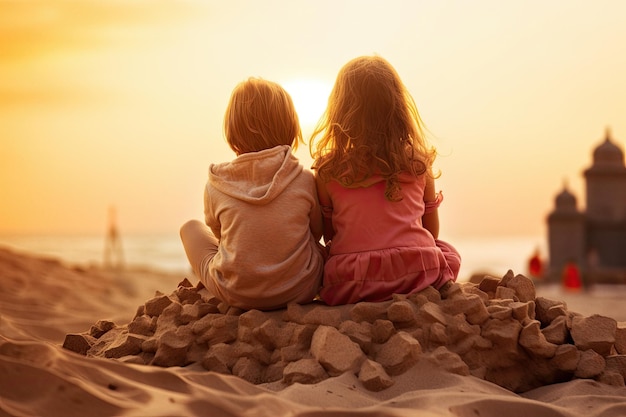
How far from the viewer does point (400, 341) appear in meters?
3.36

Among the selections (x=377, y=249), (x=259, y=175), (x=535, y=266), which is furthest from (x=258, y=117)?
(x=535, y=266)

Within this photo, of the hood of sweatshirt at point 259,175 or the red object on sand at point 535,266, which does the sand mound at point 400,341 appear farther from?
the red object on sand at point 535,266

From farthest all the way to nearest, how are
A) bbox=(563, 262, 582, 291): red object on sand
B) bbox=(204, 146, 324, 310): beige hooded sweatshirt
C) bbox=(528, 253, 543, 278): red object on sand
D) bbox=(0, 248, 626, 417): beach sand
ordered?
bbox=(528, 253, 543, 278): red object on sand, bbox=(563, 262, 582, 291): red object on sand, bbox=(204, 146, 324, 310): beige hooded sweatshirt, bbox=(0, 248, 626, 417): beach sand

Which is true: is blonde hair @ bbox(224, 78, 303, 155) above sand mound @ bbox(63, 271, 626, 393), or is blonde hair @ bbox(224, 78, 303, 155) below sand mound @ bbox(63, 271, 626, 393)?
above

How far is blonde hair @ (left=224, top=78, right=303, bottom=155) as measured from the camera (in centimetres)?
384

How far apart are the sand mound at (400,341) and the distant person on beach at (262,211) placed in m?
0.13

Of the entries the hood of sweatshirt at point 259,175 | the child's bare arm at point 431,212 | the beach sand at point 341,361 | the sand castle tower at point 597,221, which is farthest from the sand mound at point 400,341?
the sand castle tower at point 597,221

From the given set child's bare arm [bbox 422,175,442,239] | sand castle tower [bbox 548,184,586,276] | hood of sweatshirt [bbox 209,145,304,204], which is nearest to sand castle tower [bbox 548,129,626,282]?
sand castle tower [bbox 548,184,586,276]

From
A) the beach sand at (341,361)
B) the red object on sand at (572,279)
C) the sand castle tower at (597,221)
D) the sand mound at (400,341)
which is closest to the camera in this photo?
the beach sand at (341,361)

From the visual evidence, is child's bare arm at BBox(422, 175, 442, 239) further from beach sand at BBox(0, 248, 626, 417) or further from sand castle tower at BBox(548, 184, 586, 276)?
sand castle tower at BBox(548, 184, 586, 276)

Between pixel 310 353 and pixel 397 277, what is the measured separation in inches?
23.4

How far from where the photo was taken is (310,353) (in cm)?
344

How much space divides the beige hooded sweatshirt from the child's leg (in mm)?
143

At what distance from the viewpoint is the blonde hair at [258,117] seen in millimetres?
3840
